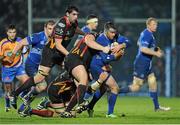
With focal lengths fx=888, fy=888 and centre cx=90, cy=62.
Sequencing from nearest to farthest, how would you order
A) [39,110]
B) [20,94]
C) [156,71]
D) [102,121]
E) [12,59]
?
[102,121] < [39,110] < [20,94] < [12,59] < [156,71]

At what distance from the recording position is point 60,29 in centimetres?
1728

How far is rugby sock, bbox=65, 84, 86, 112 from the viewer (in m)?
16.7

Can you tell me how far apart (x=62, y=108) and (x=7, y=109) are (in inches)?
124

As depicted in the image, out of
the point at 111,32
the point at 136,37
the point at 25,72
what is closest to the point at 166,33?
the point at 136,37

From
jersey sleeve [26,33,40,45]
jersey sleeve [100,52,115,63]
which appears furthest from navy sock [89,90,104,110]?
jersey sleeve [26,33,40,45]

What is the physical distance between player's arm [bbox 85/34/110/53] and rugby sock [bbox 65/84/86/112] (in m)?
0.78

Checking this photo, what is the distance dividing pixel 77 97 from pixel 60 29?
144 cm

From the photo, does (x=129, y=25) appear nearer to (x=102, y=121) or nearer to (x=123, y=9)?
(x=123, y=9)

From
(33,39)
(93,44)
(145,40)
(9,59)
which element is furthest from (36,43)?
(93,44)

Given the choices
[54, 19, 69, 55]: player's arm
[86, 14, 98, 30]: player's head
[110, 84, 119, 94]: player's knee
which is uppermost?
[86, 14, 98, 30]: player's head

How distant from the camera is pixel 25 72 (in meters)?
21.8

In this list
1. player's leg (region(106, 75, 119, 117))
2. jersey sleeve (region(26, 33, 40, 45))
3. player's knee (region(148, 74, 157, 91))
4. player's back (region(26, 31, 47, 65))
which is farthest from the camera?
player's knee (region(148, 74, 157, 91))

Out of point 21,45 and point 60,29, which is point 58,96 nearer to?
point 60,29

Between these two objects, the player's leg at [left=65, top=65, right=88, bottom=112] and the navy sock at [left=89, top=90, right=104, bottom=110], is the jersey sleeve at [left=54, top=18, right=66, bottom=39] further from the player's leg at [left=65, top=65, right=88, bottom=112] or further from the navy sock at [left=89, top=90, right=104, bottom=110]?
the navy sock at [left=89, top=90, right=104, bottom=110]
